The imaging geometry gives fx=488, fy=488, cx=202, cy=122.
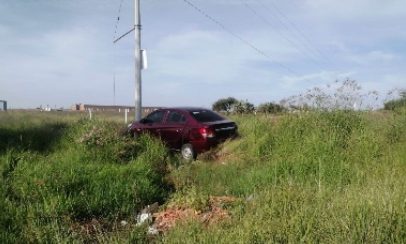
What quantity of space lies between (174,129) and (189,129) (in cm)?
64

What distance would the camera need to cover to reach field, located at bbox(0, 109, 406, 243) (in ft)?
16.8

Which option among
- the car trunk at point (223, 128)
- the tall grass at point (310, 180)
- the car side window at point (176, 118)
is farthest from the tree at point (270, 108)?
the car side window at point (176, 118)

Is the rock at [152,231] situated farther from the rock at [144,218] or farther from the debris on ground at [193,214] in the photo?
the rock at [144,218]

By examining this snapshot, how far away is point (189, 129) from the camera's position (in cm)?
1377

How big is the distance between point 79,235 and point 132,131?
29.5 ft

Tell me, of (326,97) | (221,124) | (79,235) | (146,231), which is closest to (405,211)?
(146,231)

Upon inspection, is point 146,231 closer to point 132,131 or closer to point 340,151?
point 340,151

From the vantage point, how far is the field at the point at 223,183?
512 cm

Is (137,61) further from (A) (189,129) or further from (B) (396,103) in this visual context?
(B) (396,103)

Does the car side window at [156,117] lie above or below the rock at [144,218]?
above

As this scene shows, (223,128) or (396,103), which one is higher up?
(396,103)

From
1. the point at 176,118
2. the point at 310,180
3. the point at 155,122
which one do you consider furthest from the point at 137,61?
the point at 310,180

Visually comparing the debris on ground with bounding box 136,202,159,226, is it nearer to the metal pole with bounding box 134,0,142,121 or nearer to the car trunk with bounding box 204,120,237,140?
the car trunk with bounding box 204,120,237,140

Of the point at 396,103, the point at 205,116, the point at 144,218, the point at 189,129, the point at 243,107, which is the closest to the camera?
the point at 144,218
